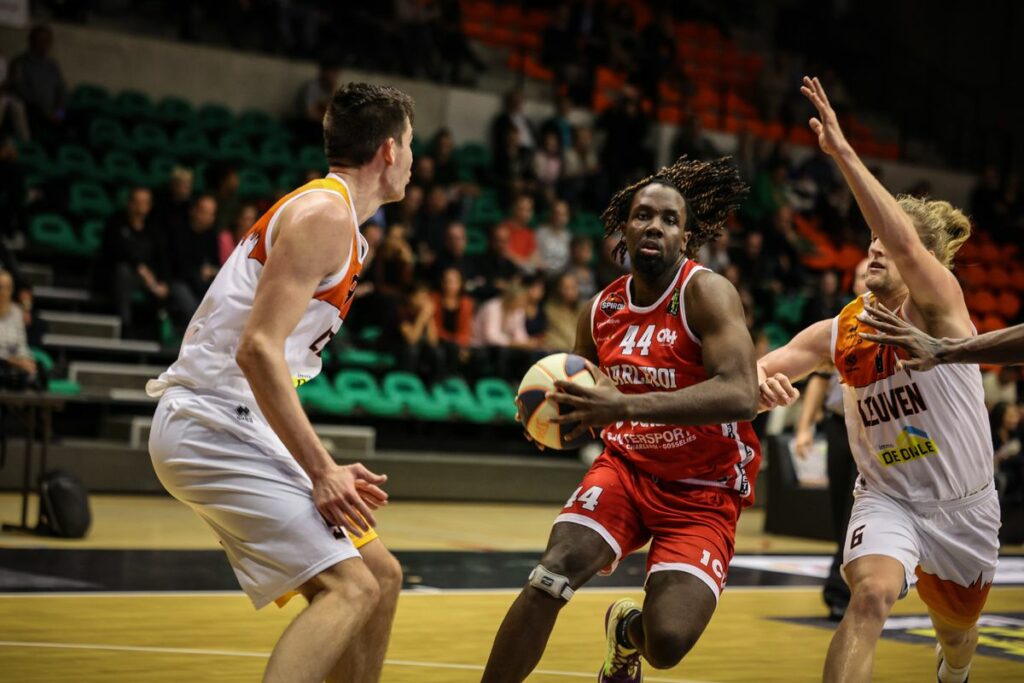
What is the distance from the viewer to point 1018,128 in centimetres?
2331

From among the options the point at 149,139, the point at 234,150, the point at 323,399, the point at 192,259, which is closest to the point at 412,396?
the point at 323,399

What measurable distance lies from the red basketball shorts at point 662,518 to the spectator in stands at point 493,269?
9.15m

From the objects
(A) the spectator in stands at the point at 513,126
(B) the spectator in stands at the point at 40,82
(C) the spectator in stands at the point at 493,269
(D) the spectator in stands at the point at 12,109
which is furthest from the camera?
(A) the spectator in stands at the point at 513,126

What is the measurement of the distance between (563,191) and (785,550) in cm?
634

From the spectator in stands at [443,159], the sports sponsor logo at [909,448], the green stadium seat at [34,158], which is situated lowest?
the sports sponsor logo at [909,448]

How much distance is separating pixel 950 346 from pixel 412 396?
Result: 29.0ft

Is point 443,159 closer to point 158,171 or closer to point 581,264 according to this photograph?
point 581,264

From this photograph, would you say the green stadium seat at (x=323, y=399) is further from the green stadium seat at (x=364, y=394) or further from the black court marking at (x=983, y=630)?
the black court marking at (x=983, y=630)

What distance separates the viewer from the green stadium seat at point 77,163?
511 inches

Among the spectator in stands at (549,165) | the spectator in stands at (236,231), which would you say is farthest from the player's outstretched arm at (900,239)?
the spectator in stands at (549,165)

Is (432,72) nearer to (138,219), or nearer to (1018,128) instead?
(138,219)

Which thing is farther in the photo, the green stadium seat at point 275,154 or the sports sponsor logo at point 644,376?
the green stadium seat at point 275,154

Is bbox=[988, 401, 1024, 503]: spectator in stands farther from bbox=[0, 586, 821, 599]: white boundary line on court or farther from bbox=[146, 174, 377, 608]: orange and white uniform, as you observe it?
bbox=[146, 174, 377, 608]: orange and white uniform

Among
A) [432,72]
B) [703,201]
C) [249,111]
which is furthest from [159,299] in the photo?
[703,201]
